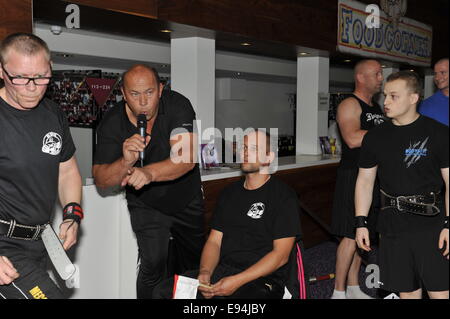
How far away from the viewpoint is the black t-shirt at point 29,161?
1530mm

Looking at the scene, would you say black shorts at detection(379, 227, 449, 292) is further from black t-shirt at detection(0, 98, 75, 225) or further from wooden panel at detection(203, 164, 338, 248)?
wooden panel at detection(203, 164, 338, 248)

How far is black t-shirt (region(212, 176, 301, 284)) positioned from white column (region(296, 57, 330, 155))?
95.7 inches

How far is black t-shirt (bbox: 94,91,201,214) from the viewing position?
2166 mm

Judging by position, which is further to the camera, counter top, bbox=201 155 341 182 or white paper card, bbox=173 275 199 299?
counter top, bbox=201 155 341 182

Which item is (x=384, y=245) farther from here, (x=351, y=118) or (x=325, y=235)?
(x=325, y=235)

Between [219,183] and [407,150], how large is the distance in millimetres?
1938

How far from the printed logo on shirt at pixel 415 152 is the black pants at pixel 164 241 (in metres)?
1.21

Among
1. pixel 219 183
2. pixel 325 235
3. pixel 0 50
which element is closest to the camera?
pixel 0 50

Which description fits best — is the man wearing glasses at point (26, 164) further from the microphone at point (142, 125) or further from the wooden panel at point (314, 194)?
the wooden panel at point (314, 194)

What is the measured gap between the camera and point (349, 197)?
272cm

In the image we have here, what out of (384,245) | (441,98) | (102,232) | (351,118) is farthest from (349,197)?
(441,98)

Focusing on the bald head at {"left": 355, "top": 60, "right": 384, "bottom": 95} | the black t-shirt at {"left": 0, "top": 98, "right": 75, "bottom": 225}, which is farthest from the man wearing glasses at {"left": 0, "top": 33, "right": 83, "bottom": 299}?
the bald head at {"left": 355, "top": 60, "right": 384, "bottom": 95}

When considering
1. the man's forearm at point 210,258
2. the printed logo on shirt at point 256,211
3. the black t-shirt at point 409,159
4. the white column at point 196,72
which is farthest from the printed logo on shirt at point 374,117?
the white column at point 196,72

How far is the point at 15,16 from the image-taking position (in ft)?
6.61
